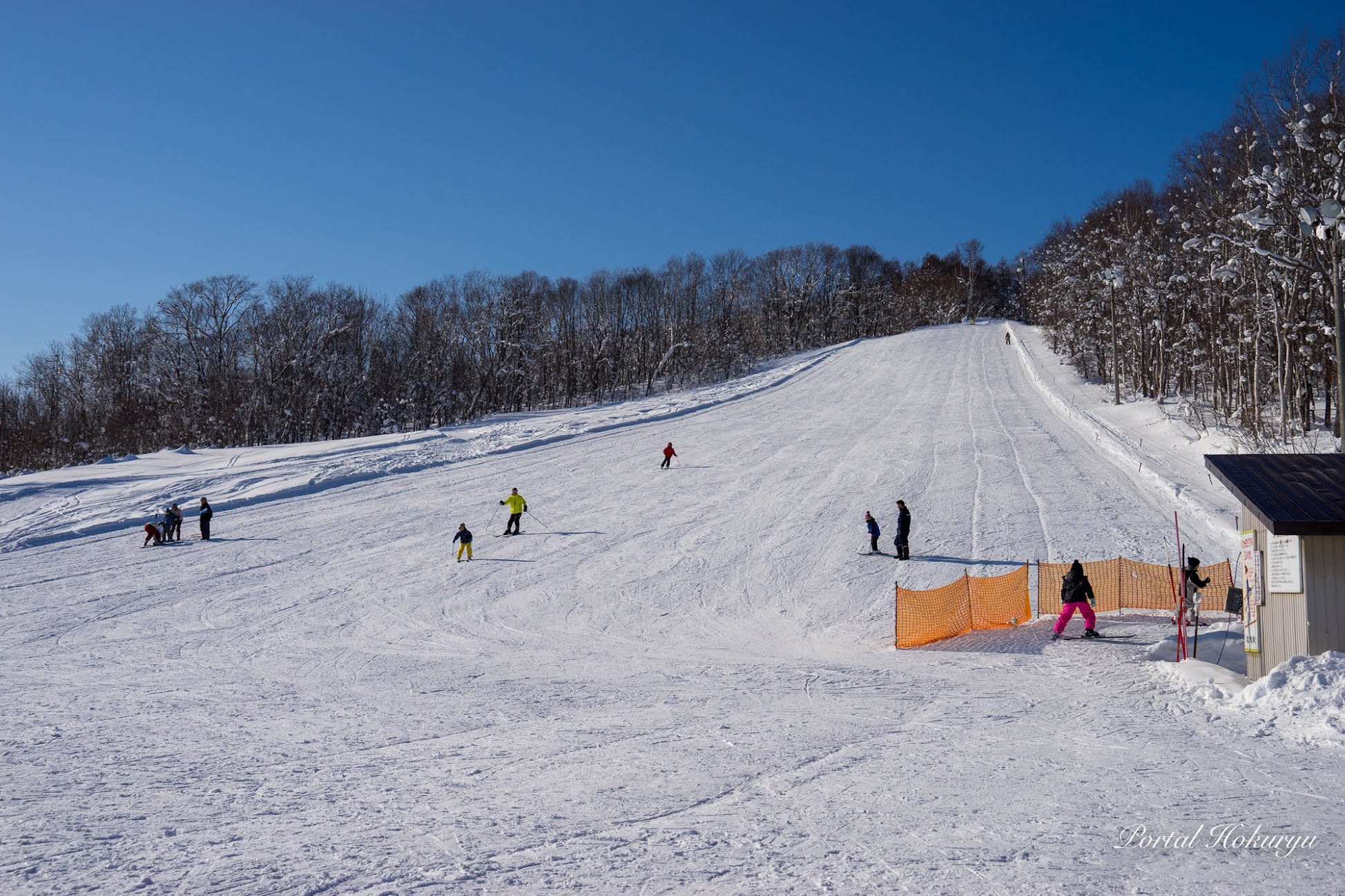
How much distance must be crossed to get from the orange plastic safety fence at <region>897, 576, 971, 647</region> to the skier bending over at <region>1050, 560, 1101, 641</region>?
5.44ft

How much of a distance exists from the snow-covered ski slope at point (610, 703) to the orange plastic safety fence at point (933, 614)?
47cm

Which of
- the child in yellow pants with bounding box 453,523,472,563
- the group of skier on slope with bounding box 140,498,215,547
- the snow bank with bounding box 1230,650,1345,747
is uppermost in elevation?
the group of skier on slope with bounding box 140,498,215,547

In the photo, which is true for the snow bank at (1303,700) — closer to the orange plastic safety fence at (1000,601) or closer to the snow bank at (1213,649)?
the snow bank at (1213,649)

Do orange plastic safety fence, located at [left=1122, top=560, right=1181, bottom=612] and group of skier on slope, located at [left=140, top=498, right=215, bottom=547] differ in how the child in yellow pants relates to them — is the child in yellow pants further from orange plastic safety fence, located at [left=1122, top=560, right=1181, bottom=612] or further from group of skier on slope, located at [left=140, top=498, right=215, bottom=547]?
orange plastic safety fence, located at [left=1122, top=560, right=1181, bottom=612]

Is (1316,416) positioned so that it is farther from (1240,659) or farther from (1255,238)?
(1240,659)

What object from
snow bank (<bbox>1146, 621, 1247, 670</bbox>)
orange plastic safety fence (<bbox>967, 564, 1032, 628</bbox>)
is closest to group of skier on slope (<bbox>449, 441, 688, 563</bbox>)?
orange plastic safety fence (<bbox>967, 564, 1032, 628</bbox>)

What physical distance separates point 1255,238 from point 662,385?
49.4 m

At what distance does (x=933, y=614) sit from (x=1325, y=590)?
607 centimetres

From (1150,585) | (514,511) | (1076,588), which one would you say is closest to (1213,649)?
(1076,588)

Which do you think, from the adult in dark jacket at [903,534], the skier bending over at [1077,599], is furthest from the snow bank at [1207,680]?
the adult in dark jacket at [903,534]

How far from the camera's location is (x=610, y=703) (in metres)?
9.62

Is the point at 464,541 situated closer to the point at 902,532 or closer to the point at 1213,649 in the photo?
the point at 902,532

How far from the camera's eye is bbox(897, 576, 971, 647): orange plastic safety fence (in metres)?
14.0

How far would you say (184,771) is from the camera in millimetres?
7137
